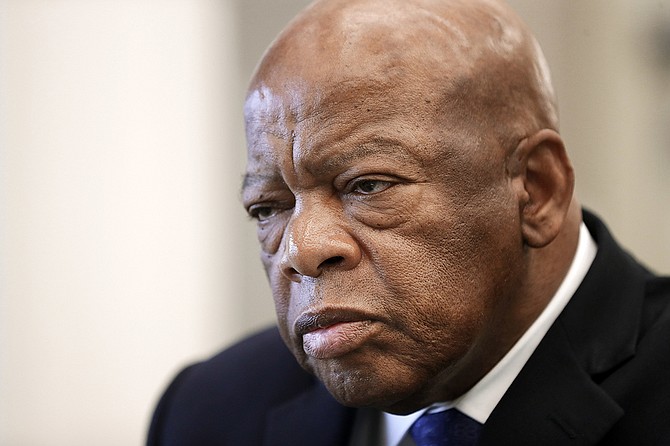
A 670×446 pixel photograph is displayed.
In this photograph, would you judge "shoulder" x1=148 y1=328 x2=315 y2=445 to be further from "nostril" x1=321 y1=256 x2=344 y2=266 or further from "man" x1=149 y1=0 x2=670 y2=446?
"nostril" x1=321 y1=256 x2=344 y2=266

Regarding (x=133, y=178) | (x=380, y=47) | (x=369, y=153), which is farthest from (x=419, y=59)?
(x=133, y=178)

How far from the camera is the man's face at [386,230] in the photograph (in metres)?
1.62

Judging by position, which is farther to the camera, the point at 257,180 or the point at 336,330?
the point at 257,180

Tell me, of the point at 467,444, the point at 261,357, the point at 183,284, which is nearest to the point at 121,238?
Result: the point at 183,284

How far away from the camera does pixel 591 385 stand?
1752mm

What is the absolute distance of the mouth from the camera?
161 centimetres

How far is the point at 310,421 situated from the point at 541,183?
2.42 ft

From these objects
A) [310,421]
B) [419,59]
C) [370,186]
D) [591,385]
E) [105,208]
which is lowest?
[310,421]

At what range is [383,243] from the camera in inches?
64.1

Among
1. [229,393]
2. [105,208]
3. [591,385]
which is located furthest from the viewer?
[105,208]

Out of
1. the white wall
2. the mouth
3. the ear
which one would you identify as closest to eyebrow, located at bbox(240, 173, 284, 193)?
the mouth

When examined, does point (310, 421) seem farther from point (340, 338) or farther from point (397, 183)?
point (397, 183)

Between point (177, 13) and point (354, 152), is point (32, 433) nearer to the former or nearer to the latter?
point (177, 13)

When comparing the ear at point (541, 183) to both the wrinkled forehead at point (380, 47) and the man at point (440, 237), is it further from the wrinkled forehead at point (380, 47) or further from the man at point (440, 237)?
the wrinkled forehead at point (380, 47)
